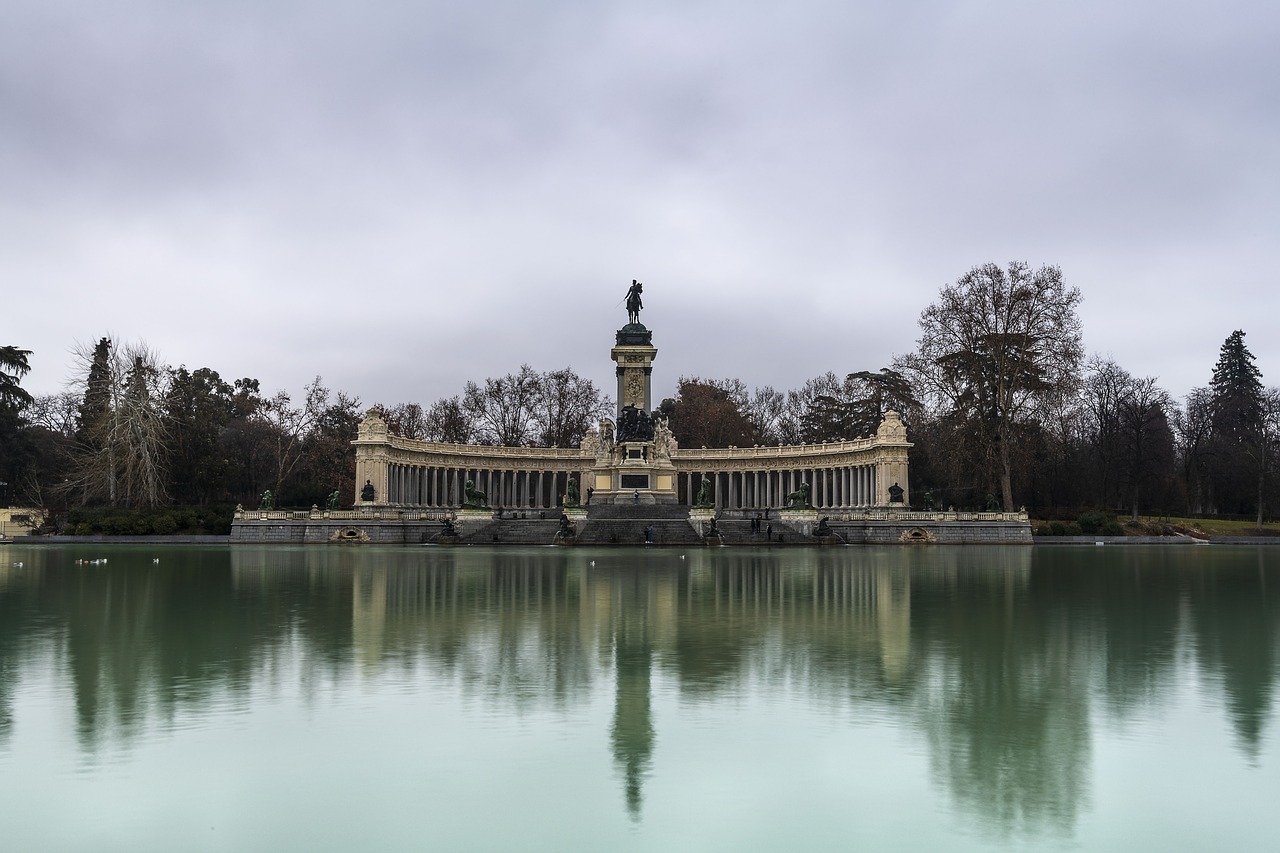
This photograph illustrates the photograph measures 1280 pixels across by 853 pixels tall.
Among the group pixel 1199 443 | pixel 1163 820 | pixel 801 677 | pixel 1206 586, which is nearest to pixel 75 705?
pixel 801 677

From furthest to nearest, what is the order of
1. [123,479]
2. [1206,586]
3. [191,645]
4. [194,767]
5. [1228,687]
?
[123,479] < [1206,586] < [191,645] < [1228,687] < [194,767]

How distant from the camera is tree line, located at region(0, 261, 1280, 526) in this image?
2459 inches

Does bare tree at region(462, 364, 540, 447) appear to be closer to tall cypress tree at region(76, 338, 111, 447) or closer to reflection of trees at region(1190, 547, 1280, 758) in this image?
tall cypress tree at region(76, 338, 111, 447)

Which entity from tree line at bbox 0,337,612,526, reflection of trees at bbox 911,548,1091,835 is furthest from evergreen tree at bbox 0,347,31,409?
reflection of trees at bbox 911,548,1091,835

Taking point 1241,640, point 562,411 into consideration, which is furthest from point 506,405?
point 1241,640

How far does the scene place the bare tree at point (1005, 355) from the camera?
62156 millimetres

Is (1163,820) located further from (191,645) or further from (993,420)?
(993,420)

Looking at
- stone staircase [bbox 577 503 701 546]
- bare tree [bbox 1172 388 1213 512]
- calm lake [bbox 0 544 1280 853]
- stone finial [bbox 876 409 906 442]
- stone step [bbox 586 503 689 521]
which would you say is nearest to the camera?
calm lake [bbox 0 544 1280 853]

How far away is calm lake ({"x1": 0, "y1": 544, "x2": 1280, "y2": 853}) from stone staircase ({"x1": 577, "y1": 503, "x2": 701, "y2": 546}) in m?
31.5

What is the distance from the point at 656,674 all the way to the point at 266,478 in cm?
7641

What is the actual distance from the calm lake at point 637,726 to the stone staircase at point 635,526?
31.5m

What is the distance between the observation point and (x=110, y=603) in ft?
64.2

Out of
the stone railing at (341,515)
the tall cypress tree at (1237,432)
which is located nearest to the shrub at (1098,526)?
the tall cypress tree at (1237,432)

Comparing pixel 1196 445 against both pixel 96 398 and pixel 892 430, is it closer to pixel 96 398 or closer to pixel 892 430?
pixel 892 430
